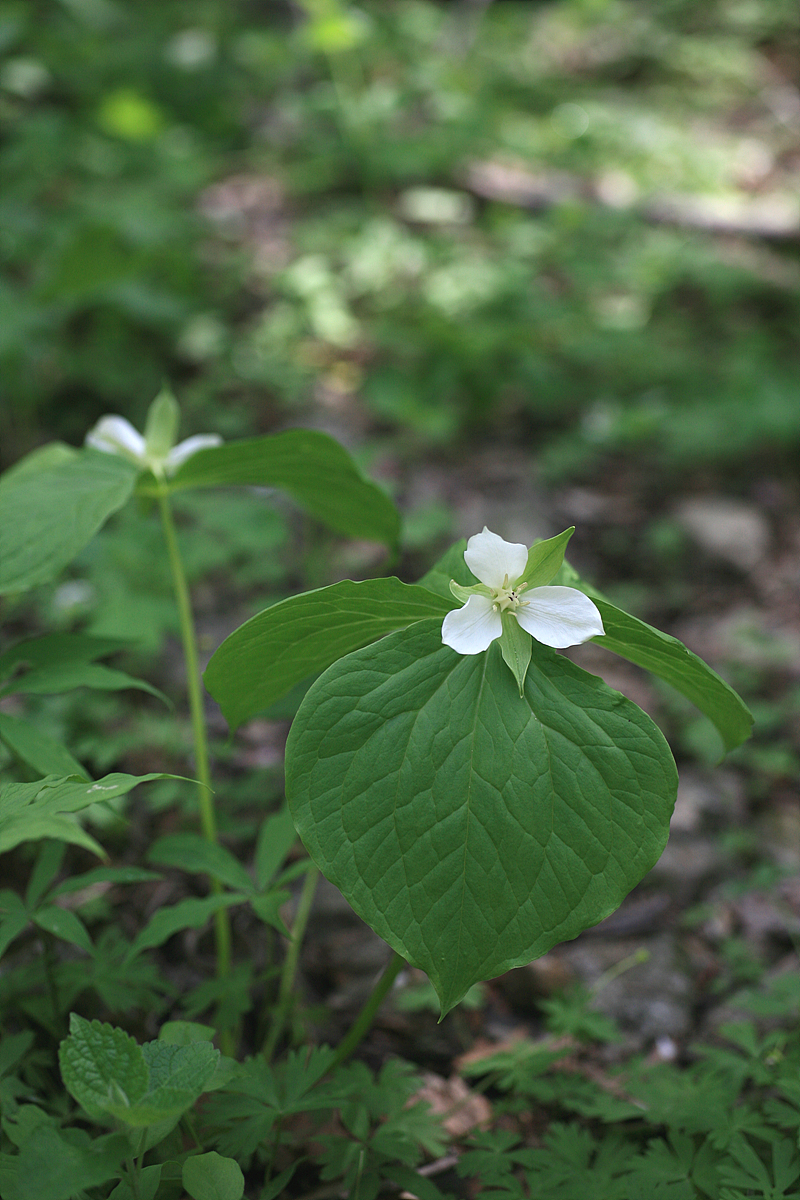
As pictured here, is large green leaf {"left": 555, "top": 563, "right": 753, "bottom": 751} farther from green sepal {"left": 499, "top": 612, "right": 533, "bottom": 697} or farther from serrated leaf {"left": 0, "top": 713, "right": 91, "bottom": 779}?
serrated leaf {"left": 0, "top": 713, "right": 91, "bottom": 779}

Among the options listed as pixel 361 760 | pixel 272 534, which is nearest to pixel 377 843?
pixel 361 760

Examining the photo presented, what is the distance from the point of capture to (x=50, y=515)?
A: 1.17 metres

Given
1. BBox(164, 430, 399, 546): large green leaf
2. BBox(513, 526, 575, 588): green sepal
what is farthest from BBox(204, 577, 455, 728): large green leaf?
BBox(164, 430, 399, 546): large green leaf

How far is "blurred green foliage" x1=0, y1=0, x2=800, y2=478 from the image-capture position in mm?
3195

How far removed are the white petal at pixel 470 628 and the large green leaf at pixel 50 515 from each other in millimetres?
535

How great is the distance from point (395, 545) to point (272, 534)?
2.81 ft

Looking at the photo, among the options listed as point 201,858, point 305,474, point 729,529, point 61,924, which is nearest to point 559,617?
point 305,474

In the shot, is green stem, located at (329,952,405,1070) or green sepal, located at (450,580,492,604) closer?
green sepal, located at (450,580,492,604)

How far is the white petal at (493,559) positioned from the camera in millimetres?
973

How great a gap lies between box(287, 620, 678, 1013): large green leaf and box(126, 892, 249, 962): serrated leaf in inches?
13.5

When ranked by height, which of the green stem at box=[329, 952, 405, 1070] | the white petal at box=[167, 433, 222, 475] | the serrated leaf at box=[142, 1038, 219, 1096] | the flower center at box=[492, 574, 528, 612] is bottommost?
the green stem at box=[329, 952, 405, 1070]

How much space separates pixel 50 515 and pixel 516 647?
0.71 m

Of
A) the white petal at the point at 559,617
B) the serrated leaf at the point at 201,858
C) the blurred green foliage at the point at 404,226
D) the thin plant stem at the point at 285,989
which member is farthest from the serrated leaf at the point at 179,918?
the blurred green foliage at the point at 404,226

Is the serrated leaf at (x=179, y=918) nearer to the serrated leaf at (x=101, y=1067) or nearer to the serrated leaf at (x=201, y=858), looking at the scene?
the serrated leaf at (x=201, y=858)
